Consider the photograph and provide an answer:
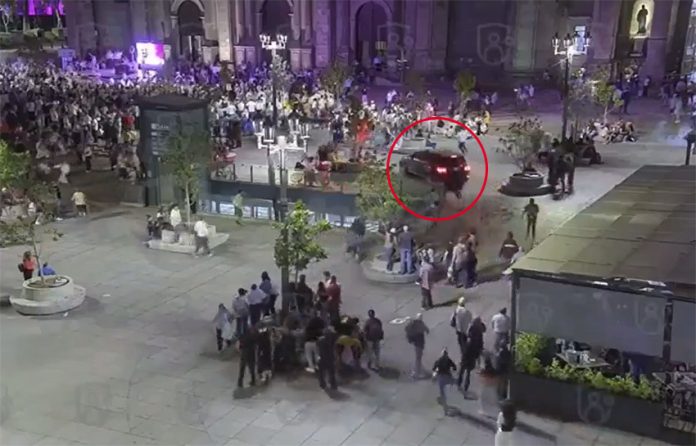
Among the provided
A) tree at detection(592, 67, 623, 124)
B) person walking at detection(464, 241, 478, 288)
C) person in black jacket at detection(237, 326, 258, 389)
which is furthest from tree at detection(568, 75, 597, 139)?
person in black jacket at detection(237, 326, 258, 389)

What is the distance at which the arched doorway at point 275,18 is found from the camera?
5481cm

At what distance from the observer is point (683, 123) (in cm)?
3678

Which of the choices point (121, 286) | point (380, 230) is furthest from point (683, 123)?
point (121, 286)

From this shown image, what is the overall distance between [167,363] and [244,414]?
239 centimetres

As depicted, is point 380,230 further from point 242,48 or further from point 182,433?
point 242,48

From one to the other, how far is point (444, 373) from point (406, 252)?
5973 millimetres

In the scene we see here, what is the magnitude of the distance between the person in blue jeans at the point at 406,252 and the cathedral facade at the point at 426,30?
29385 millimetres

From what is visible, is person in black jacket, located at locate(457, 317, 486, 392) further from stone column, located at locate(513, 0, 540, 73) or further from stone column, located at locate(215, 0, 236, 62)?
stone column, located at locate(215, 0, 236, 62)

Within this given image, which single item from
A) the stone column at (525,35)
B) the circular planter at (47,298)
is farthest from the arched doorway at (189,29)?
the circular planter at (47,298)

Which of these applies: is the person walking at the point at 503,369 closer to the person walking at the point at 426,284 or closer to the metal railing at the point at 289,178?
the person walking at the point at 426,284

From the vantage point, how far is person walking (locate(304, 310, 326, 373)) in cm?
1359

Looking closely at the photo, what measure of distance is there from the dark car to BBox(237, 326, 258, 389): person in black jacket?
42.5 ft

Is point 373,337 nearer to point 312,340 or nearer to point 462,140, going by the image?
point 312,340

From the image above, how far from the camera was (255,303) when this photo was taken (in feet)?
49.6
